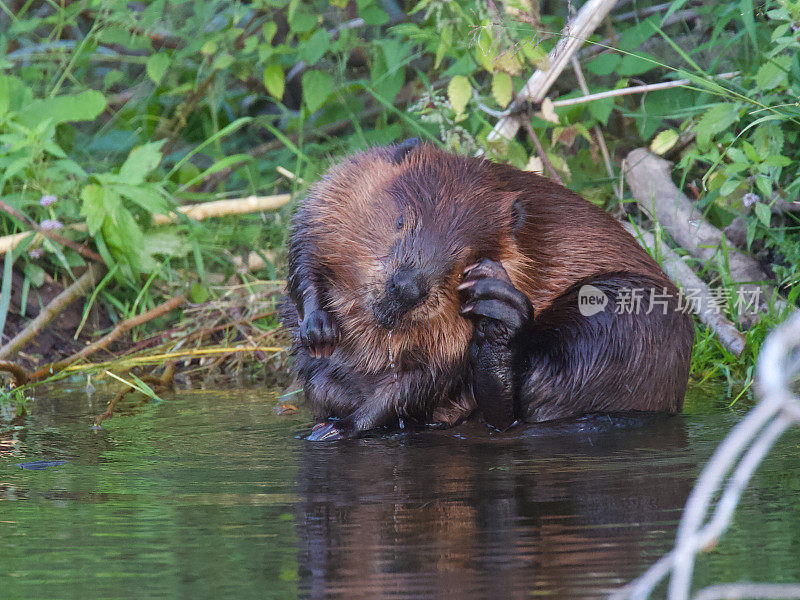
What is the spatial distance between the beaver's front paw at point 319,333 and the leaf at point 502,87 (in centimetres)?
134

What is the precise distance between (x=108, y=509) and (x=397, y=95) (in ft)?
10.6

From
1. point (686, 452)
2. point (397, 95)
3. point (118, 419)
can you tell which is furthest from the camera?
point (397, 95)

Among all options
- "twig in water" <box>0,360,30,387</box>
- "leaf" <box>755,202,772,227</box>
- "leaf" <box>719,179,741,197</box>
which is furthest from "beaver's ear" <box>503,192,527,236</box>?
"twig in water" <box>0,360,30,387</box>

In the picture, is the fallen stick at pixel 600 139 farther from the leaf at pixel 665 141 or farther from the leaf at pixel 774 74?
the leaf at pixel 774 74

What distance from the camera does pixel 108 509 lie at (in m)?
1.90

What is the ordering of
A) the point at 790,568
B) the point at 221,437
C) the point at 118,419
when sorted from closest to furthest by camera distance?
1. the point at 790,568
2. the point at 221,437
3. the point at 118,419

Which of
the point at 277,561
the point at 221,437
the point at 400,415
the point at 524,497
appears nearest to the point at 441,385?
the point at 400,415

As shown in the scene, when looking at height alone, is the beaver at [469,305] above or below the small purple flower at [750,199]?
below

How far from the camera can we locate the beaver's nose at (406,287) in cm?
241

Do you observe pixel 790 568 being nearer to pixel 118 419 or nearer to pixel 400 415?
pixel 400 415

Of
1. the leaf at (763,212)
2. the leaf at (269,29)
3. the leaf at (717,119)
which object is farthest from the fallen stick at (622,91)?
the leaf at (269,29)

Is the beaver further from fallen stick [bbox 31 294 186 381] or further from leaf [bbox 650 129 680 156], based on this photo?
fallen stick [bbox 31 294 186 381]

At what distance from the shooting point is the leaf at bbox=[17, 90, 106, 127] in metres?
4.21

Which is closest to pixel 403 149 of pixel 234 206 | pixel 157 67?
pixel 234 206
